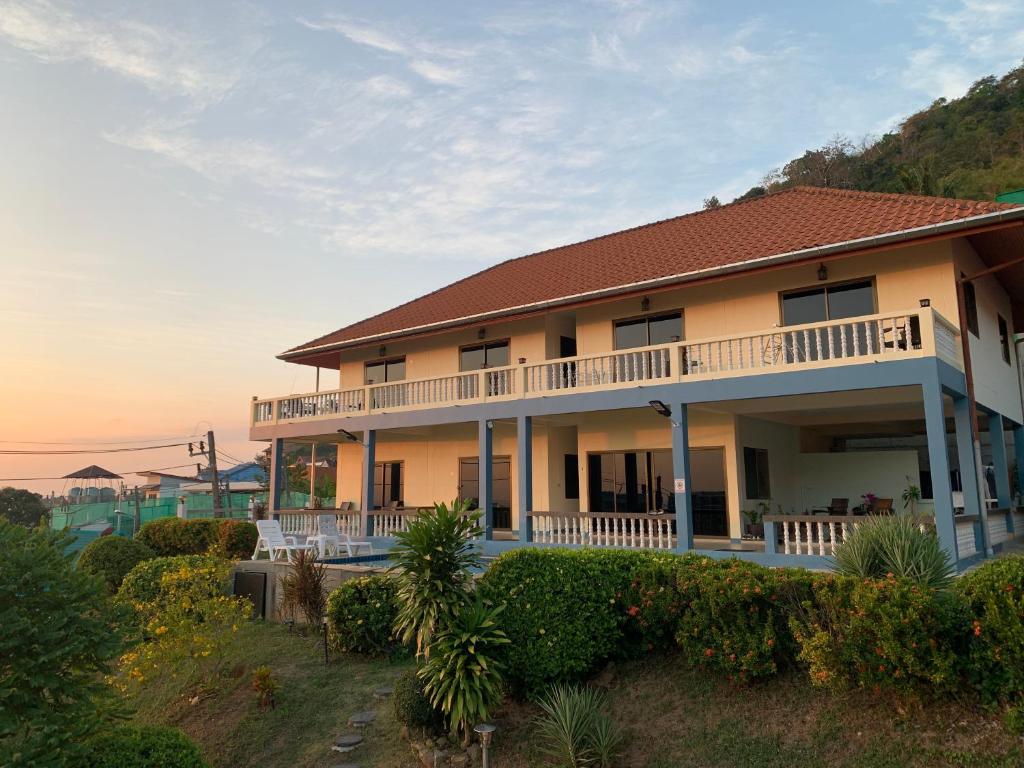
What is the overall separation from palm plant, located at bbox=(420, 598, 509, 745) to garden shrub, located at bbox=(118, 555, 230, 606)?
6117 millimetres

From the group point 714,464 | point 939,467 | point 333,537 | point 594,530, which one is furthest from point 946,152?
point 333,537

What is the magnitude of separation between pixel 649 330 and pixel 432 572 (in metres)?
10.6

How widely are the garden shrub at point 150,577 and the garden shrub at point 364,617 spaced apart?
2688 millimetres

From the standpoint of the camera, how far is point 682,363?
15266 millimetres

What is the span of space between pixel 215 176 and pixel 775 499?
567 inches

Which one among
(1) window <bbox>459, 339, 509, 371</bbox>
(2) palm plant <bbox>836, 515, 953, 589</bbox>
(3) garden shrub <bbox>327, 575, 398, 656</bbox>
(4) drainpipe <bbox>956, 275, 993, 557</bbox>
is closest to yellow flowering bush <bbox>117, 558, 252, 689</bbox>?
(3) garden shrub <bbox>327, 575, 398, 656</bbox>

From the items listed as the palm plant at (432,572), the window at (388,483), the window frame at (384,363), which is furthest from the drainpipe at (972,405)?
the window at (388,483)

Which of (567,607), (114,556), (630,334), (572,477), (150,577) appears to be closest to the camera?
(567,607)

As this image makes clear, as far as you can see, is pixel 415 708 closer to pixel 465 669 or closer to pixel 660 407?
pixel 465 669

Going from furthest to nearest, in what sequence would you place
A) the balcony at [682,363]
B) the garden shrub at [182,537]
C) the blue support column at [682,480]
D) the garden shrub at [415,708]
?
the garden shrub at [182,537], the blue support column at [682,480], the balcony at [682,363], the garden shrub at [415,708]

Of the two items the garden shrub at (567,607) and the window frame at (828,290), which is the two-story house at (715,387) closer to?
the window frame at (828,290)

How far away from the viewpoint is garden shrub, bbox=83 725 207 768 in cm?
630

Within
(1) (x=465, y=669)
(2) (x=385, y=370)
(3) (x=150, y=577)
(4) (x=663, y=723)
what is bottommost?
(4) (x=663, y=723)

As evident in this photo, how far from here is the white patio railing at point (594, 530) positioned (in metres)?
Result: 14.8
